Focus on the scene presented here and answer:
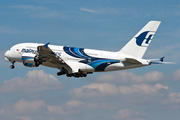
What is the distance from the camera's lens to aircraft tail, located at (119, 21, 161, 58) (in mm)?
53844

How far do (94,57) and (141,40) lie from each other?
8022mm

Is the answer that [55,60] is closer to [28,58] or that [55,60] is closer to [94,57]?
[28,58]

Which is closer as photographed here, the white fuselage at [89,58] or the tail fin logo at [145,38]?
the white fuselage at [89,58]

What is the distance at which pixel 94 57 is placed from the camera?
54.5 metres

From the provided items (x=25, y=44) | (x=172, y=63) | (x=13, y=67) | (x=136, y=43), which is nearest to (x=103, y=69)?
(x=136, y=43)

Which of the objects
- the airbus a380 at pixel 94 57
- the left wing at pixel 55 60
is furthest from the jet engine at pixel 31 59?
the left wing at pixel 55 60

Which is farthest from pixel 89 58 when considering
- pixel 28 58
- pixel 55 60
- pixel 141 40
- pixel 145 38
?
pixel 28 58

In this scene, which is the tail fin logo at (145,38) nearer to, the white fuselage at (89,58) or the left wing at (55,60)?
the white fuselage at (89,58)

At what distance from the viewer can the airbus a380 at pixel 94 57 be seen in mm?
53312

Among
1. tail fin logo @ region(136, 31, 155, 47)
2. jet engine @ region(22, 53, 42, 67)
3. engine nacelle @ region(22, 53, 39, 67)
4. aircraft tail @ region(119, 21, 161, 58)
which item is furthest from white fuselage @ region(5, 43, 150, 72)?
tail fin logo @ region(136, 31, 155, 47)

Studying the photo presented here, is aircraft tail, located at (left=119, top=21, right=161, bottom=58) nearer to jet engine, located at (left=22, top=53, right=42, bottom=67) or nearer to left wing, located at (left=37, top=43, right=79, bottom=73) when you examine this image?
left wing, located at (left=37, top=43, right=79, bottom=73)

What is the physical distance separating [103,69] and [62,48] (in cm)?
786

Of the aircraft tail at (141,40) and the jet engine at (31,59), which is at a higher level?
the aircraft tail at (141,40)

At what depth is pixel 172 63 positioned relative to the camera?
167 ft
